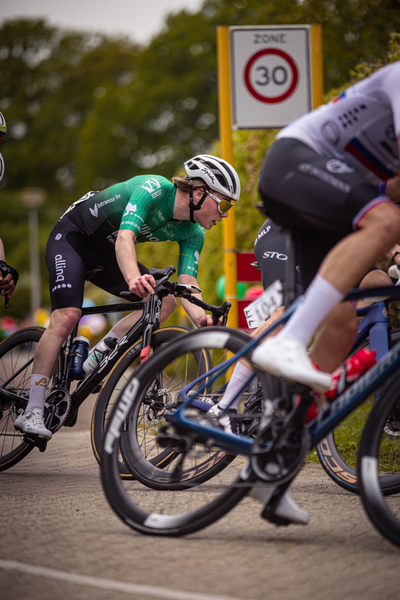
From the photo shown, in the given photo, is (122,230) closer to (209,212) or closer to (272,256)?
(209,212)

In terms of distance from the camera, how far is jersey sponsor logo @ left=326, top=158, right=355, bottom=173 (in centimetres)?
254

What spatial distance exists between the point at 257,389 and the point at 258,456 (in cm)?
80

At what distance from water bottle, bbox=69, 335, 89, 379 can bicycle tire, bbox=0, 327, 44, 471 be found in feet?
0.83

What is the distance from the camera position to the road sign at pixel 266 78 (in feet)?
20.1

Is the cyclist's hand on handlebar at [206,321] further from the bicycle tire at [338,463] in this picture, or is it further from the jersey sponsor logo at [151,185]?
the bicycle tire at [338,463]

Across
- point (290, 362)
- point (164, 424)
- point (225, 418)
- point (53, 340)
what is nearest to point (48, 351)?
point (53, 340)

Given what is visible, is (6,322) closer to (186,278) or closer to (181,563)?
(186,278)

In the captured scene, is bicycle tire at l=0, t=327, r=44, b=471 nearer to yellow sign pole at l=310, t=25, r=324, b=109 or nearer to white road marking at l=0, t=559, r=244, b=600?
white road marking at l=0, t=559, r=244, b=600

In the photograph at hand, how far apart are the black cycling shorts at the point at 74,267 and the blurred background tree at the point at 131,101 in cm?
463

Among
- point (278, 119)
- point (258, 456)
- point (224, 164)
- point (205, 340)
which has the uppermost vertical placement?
point (278, 119)

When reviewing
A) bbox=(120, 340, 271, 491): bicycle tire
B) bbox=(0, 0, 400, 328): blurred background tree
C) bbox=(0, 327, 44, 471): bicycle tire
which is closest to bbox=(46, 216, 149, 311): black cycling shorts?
bbox=(0, 327, 44, 471): bicycle tire

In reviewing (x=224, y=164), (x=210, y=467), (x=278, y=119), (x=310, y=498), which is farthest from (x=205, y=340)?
(x=278, y=119)

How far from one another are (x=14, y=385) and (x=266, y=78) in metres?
3.54

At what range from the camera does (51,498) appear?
3.62 metres
